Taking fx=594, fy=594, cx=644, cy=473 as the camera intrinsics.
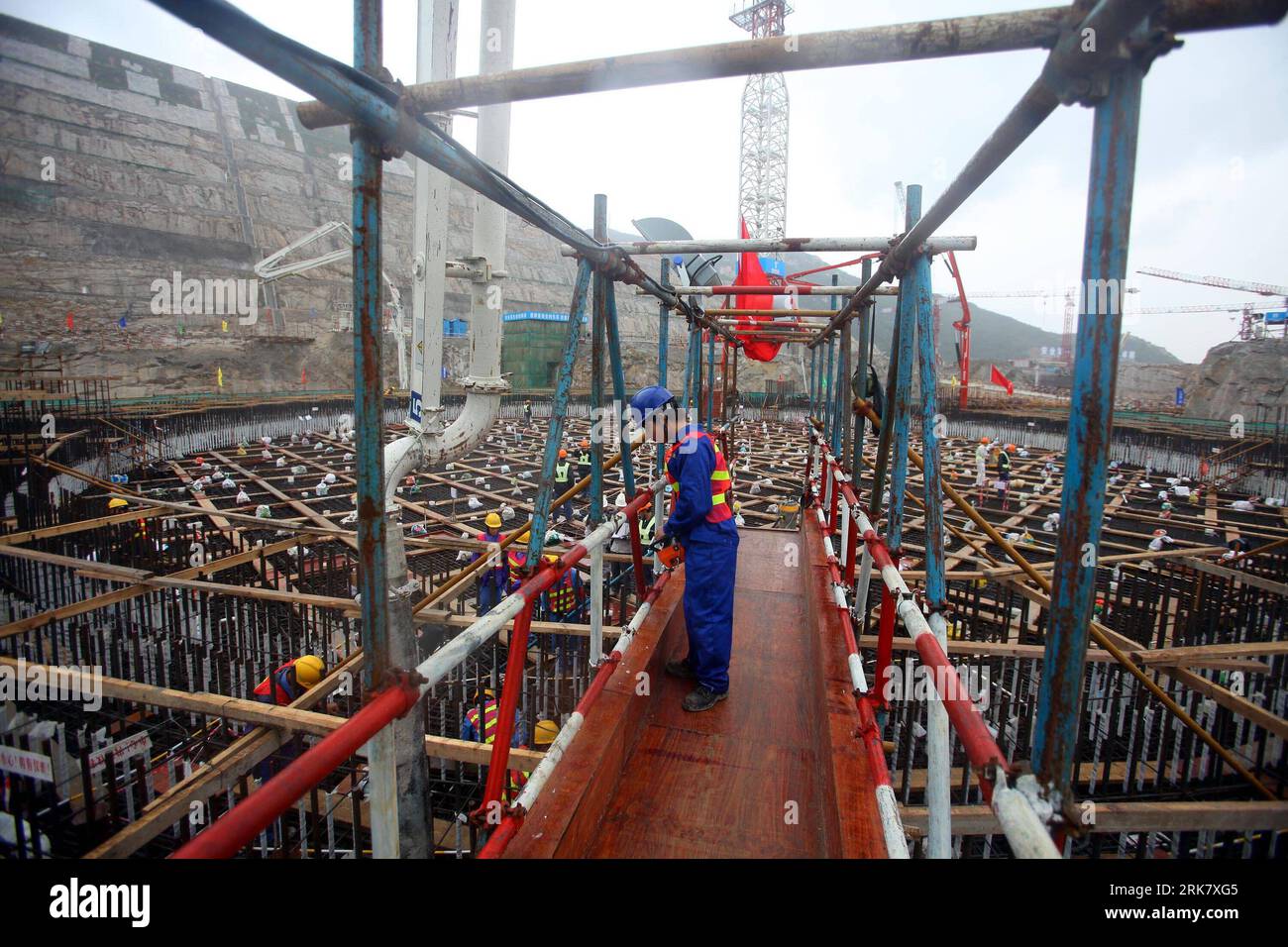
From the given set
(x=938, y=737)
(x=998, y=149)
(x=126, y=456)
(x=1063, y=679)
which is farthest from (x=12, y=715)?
(x=126, y=456)

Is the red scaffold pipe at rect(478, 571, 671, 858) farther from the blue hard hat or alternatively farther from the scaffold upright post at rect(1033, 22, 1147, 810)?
the scaffold upright post at rect(1033, 22, 1147, 810)

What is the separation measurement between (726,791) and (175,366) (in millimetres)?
39758

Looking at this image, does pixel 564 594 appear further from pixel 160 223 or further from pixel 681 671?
pixel 160 223

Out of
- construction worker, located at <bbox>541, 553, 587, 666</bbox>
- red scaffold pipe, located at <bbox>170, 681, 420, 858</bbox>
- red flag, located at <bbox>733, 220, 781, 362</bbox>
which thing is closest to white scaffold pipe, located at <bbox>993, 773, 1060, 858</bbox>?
red scaffold pipe, located at <bbox>170, 681, 420, 858</bbox>

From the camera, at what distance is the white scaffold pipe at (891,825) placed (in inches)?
75.5

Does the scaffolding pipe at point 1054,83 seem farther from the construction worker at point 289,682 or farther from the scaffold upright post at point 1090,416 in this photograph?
the construction worker at point 289,682

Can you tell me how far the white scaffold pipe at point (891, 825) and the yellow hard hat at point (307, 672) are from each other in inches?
190

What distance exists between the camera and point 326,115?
1590 millimetres

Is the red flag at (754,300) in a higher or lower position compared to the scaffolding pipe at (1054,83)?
higher

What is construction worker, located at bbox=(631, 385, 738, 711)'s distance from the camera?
135 inches

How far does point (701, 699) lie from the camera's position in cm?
341

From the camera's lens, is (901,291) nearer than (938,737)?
No

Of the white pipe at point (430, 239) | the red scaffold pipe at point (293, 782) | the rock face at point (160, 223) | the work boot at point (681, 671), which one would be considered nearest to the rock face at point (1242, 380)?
the rock face at point (160, 223)
